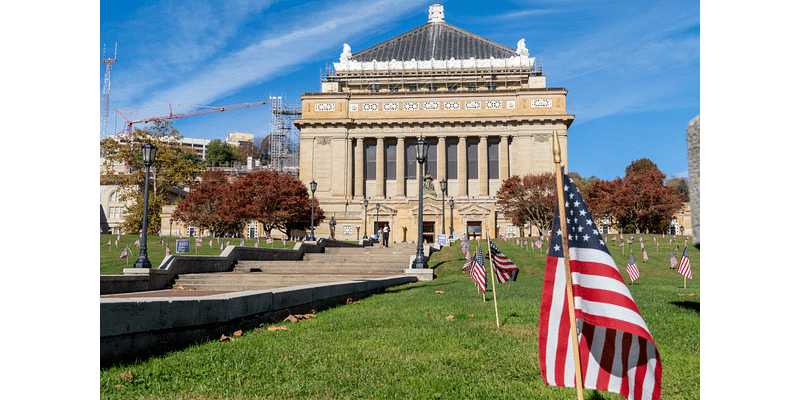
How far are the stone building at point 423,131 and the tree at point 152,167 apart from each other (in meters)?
18.2

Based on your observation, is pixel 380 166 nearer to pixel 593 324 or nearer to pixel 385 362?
pixel 385 362

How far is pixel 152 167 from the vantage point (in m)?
56.3

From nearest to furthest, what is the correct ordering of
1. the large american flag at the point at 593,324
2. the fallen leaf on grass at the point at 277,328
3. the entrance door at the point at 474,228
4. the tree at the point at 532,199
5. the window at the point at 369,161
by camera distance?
the large american flag at the point at 593,324
the fallen leaf on grass at the point at 277,328
the tree at the point at 532,199
the entrance door at the point at 474,228
the window at the point at 369,161

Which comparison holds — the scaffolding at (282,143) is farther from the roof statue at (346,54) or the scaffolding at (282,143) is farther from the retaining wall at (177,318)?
the retaining wall at (177,318)

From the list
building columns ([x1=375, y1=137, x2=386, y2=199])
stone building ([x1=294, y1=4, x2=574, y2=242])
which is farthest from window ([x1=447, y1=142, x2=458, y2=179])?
building columns ([x1=375, y1=137, x2=386, y2=199])

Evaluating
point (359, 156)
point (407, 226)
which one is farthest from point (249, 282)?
point (359, 156)

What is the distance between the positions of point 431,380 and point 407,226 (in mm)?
60311

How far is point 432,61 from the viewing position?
77562mm

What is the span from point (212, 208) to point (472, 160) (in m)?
37.9

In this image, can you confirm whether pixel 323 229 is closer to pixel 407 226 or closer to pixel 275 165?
pixel 407 226

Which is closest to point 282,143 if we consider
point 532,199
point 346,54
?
point 346,54

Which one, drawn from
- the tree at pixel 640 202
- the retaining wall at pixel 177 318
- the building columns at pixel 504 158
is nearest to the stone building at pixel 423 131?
the building columns at pixel 504 158

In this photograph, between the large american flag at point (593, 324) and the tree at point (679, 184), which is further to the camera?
the tree at point (679, 184)

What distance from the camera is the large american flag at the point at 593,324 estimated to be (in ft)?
11.3
